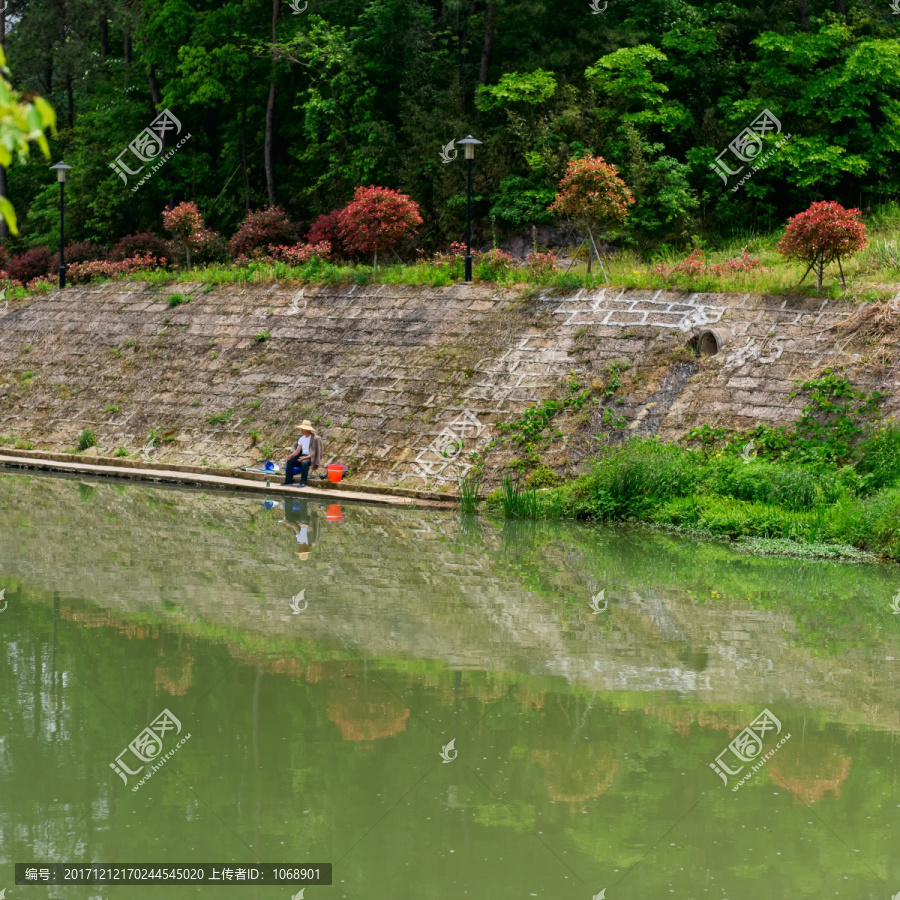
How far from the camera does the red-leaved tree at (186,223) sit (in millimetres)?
26312

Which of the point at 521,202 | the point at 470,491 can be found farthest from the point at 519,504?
the point at 521,202

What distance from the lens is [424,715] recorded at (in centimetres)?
756

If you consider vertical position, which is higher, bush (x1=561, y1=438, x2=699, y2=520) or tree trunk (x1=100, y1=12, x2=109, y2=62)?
tree trunk (x1=100, y1=12, x2=109, y2=62)

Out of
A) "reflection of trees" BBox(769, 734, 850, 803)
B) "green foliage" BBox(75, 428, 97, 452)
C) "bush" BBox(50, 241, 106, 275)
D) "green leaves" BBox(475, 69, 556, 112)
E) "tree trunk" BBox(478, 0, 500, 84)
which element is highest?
"tree trunk" BBox(478, 0, 500, 84)

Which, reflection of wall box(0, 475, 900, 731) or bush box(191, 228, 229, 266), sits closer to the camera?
reflection of wall box(0, 475, 900, 731)

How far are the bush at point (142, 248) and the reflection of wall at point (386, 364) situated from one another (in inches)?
149

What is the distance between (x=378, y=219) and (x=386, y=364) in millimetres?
3881

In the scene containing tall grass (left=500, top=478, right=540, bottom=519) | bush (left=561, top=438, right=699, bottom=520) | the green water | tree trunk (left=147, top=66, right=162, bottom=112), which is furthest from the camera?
tree trunk (left=147, top=66, right=162, bottom=112)

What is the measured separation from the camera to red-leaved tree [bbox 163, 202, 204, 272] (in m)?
26.3

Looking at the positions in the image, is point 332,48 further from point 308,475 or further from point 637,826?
point 637,826

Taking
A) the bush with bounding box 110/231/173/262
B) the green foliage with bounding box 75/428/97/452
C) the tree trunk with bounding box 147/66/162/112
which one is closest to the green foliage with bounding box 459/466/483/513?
the green foliage with bounding box 75/428/97/452

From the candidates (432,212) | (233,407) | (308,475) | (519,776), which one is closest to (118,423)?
(233,407)

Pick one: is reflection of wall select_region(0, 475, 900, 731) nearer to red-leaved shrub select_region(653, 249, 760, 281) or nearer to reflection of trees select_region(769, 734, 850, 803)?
reflection of trees select_region(769, 734, 850, 803)

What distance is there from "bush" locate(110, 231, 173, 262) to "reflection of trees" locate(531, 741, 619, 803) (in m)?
23.5
